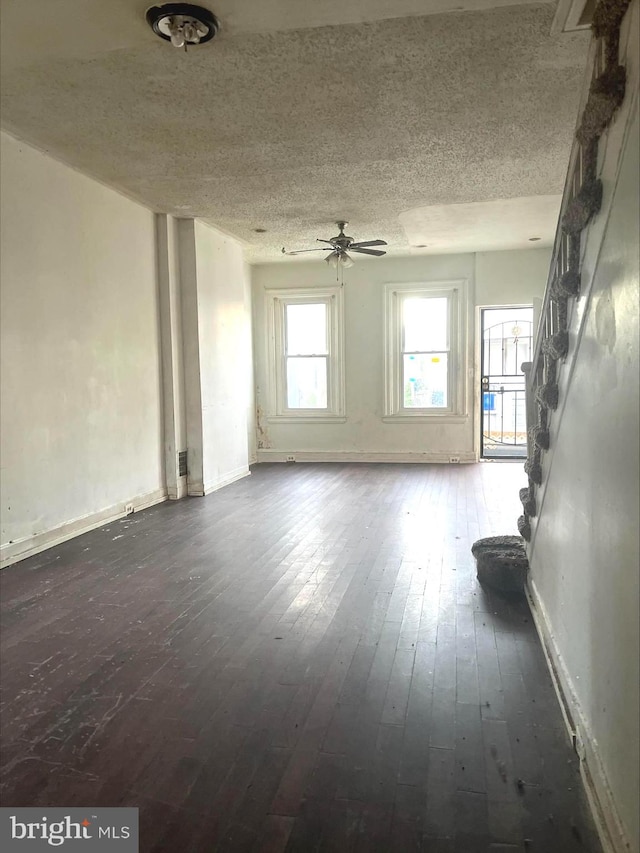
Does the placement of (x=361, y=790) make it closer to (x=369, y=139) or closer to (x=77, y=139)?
(x=369, y=139)

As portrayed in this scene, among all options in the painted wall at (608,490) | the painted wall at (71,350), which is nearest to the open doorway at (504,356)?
the painted wall at (71,350)

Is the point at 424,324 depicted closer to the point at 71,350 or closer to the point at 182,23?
the point at 71,350

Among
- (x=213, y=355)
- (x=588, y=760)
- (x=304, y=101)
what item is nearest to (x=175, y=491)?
(x=213, y=355)

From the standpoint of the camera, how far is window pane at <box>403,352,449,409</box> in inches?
350

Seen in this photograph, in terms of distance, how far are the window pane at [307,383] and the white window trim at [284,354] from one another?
77 millimetres

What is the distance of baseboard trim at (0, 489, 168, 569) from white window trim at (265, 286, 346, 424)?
3515 mm

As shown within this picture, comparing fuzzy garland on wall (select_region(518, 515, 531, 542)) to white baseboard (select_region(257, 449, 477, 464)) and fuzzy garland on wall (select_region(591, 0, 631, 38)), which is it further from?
white baseboard (select_region(257, 449, 477, 464))

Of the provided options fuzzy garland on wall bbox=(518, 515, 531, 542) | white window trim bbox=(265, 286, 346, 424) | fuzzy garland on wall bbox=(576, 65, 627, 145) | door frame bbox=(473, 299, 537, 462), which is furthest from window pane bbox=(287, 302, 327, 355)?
fuzzy garland on wall bbox=(576, 65, 627, 145)

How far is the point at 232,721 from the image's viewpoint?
215 centimetres

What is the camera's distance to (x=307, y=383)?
927 cm

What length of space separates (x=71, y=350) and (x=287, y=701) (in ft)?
11.7

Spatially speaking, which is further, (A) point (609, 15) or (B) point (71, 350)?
(B) point (71, 350)

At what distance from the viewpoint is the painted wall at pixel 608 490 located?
141 cm

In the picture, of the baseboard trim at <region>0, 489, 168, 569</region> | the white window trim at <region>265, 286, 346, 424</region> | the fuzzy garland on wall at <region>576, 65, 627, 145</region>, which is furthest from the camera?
the white window trim at <region>265, 286, 346, 424</region>
